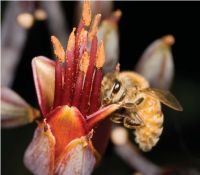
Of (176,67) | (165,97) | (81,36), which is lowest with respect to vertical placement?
(176,67)

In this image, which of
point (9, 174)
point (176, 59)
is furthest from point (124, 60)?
point (9, 174)

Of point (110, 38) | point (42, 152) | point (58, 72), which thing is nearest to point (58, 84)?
point (58, 72)

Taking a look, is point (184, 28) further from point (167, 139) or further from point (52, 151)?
point (52, 151)

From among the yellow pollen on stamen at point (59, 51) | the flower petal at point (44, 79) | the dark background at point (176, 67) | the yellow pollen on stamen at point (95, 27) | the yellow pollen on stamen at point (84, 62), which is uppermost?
the yellow pollen on stamen at point (95, 27)

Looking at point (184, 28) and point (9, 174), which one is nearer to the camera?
point (9, 174)

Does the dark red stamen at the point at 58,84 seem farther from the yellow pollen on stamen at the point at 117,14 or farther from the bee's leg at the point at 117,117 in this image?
the yellow pollen on stamen at the point at 117,14

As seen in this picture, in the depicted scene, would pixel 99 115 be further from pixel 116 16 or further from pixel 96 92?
pixel 116 16

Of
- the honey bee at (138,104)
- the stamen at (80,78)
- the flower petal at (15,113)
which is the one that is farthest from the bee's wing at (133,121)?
the flower petal at (15,113)
